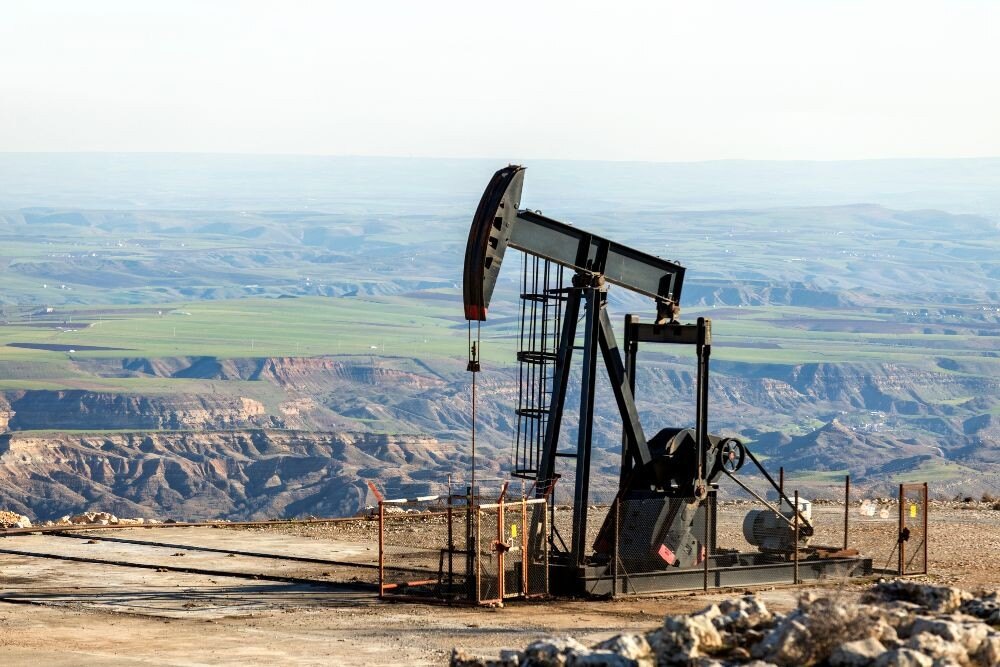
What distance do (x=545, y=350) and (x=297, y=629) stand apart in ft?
18.7

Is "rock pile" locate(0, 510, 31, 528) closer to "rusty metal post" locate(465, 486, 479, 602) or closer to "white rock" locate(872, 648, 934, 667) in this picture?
"rusty metal post" locate(465, 486, 479, 602)

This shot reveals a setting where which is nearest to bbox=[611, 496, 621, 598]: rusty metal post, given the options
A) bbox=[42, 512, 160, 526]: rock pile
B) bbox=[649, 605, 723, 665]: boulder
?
bbox=[649, 605, 723, 665]: boulder

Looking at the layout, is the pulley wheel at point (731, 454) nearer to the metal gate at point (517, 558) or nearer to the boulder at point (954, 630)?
the metal gate at point (517, 558)

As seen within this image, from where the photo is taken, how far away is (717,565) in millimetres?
22812

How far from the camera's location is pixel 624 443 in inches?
908

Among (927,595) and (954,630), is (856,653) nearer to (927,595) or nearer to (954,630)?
Answer: (954,630)

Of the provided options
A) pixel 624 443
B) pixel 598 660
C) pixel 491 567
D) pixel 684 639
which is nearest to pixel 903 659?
pixel 684 639

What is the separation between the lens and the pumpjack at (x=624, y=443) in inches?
848

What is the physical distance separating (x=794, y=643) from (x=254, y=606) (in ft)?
31.5

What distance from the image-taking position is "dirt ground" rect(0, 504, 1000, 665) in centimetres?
1738

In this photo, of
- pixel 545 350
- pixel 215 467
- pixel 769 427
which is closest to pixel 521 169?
pixel 545 350

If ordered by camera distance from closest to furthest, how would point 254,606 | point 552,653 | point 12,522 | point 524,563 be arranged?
1. point 552,653
2. point 254,606
3. point 524,563
4. point 12,522

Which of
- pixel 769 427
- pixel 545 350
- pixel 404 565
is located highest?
pixel 545 350

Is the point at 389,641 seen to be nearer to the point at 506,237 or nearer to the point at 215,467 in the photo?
the point at 506,237
